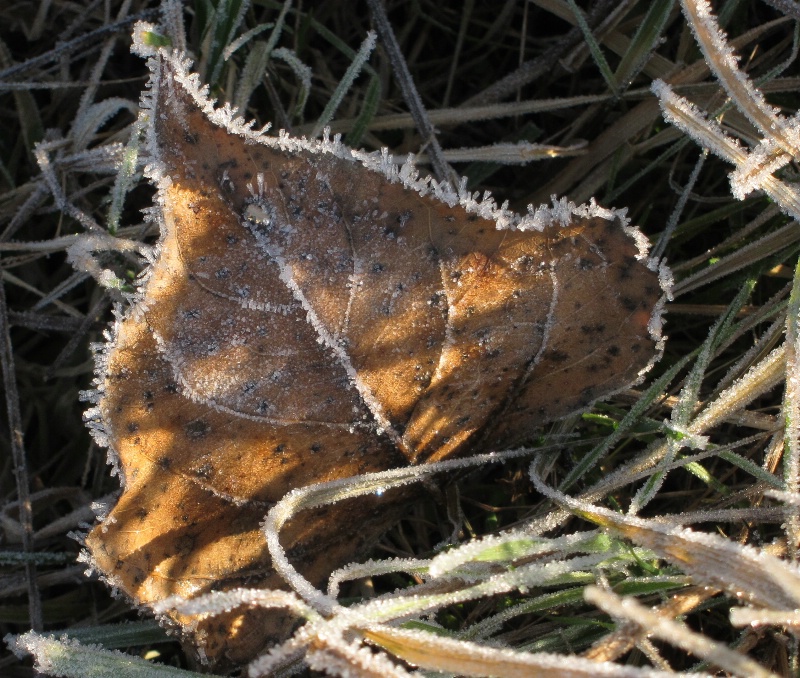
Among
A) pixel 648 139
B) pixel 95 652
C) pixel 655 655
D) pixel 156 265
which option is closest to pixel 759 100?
pixel 648 139

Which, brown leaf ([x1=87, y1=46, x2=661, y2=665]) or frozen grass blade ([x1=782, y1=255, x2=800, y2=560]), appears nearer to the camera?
brown leaf ([x1=87, y1=46, x2=661, y2=665])

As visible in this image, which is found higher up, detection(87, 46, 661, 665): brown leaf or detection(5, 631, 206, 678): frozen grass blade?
detection(87, 46, 661, 665): brown leaf

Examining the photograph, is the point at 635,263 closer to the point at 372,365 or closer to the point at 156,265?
the point at 372,365

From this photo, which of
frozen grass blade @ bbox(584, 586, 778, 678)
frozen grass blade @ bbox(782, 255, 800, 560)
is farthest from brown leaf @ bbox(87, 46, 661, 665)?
frozen grass blade @ bbox(584, 586, 778, 678)

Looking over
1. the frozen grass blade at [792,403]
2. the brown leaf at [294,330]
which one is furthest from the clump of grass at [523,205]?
the brown leaf at [294,330]

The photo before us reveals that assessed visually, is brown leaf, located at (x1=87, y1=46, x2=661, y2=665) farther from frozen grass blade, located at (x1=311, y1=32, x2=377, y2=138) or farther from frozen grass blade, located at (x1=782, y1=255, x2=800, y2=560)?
frozen grass blade, located at (x1=311, y1=32, x2=377, y2=138)

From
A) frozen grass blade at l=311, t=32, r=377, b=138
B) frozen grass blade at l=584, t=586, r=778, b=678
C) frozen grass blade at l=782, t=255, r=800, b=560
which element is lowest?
frozen grass blade at l=584, t=586, r=778, b=678

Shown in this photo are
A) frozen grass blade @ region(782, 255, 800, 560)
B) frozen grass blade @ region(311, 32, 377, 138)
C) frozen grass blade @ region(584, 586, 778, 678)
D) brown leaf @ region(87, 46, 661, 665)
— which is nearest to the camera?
frozen grass blade @ region(584, 586, 778, 678)
